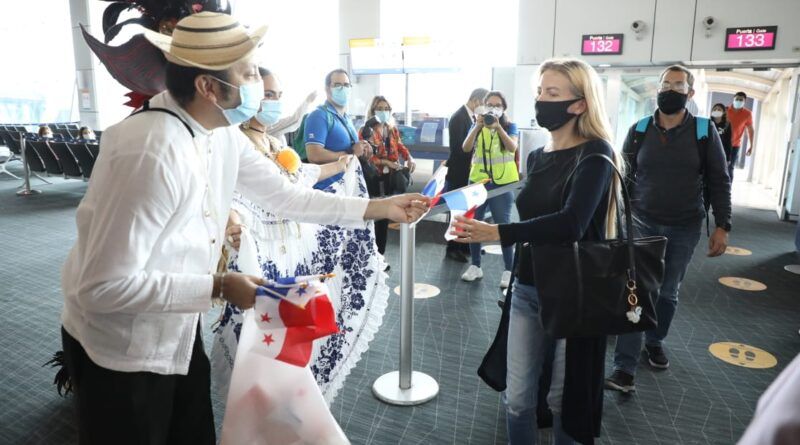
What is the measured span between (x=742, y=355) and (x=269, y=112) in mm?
2884

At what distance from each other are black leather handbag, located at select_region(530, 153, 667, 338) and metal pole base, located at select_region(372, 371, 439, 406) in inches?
45.8

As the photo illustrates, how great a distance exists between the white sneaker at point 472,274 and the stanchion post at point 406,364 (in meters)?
1.65

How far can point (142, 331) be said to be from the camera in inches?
49.9

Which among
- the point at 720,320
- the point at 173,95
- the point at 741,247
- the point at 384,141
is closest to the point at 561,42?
the point at 741,247

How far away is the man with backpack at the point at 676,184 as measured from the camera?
258cm

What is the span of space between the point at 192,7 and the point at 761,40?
7.79 m

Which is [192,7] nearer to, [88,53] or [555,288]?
[555,288]

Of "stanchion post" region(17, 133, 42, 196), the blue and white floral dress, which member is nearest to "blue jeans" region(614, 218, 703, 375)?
the blue and white floral dress

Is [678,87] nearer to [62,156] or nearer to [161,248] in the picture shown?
[161,248]

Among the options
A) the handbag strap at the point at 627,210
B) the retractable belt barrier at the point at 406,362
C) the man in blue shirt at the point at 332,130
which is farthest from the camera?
the man in blue shirt at the point at 332,130

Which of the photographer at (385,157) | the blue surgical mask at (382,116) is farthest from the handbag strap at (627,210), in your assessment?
the blue surgical mask at (382,116)

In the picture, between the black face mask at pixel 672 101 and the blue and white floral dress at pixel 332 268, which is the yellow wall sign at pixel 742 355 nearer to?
the black face mask at pixel 672 101

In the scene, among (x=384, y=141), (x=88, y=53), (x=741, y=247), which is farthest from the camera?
(x=88, y=53)

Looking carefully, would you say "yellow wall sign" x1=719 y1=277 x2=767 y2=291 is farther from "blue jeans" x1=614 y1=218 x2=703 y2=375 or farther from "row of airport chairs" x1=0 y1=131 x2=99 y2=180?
"row of airport chairs" x1=0 y1=131 x2=99 y2=180
